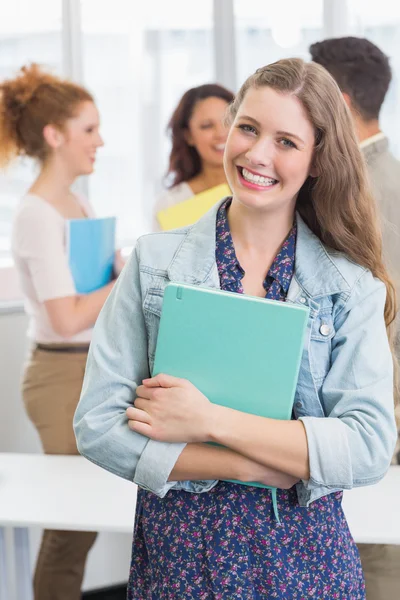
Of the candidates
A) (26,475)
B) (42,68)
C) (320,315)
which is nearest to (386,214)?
(320,315)

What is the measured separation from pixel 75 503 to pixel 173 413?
2.54 ft

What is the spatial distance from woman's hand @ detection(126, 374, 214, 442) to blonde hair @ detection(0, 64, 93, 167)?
5.04 feet

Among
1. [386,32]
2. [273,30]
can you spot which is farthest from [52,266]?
[386,32]

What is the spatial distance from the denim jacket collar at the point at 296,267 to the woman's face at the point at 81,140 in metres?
1.36

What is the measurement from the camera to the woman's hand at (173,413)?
1.17 metres

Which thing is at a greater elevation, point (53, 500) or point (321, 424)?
point (321, 424)

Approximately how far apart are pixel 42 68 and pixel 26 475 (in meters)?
1.39

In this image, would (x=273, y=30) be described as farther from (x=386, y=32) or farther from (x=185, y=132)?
(x=185, y=132)

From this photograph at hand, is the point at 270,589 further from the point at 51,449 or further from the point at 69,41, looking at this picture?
the point at 69,41

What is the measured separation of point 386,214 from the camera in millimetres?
1945

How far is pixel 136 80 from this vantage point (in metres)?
3.46

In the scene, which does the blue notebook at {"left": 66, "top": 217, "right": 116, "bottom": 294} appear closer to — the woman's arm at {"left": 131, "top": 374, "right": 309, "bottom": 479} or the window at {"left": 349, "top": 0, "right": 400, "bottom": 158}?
the woman's arm at {"left": 131, "top": 374, "right": 309, "bottom": 479}

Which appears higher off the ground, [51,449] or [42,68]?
[42,68]

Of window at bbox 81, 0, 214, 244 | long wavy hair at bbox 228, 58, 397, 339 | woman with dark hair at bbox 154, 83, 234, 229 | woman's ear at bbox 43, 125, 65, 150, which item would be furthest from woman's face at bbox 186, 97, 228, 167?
long wavy hair at bbox 228, 58, 397, 339
